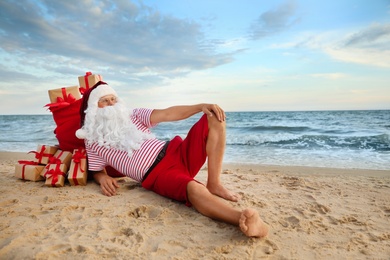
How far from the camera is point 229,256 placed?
1.88m

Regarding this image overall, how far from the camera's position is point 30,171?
12.2 feet

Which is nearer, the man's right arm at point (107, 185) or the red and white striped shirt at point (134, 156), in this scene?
the red and white striped shirt at point (134, 156)

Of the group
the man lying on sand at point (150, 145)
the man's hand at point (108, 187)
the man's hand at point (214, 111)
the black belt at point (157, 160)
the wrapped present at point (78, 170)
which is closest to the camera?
the man's hand at point (214, 111)

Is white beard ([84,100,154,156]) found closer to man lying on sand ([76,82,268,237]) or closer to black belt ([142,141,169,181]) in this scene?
man lying on sand ([76,82,268,237])

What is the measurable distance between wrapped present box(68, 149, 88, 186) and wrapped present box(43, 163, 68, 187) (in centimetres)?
12

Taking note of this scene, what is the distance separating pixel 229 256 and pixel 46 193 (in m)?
2.34

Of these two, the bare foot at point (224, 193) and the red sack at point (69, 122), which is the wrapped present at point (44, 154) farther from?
the bare foot at point (224, 193)

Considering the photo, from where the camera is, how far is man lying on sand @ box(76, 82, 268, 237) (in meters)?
2.88

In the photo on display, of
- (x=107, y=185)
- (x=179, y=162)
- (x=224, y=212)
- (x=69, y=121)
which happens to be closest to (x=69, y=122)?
(x=69, y=121)

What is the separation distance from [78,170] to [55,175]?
0.30 metres

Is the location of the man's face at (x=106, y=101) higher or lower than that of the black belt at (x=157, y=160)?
higher

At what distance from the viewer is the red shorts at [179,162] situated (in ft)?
9.36

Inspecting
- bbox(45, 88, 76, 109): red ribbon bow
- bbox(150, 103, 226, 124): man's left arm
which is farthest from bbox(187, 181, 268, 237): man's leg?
bbox(45, 88, 76, 109): red ribbon bow

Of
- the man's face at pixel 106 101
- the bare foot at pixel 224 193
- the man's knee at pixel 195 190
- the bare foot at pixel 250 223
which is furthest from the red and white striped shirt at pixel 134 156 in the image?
the bare foot at pixel 250 223
